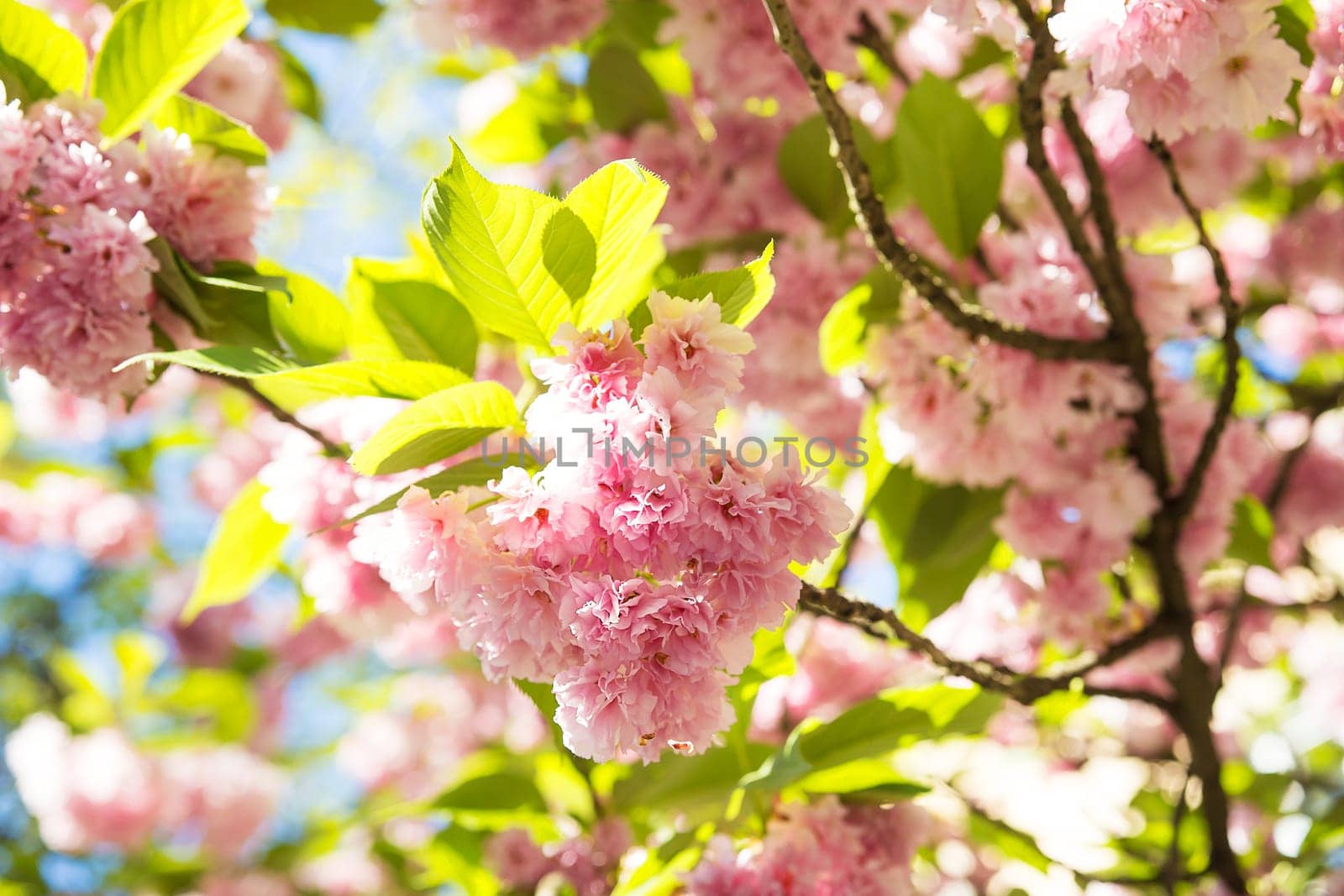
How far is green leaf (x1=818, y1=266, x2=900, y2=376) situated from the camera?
3.98 feet

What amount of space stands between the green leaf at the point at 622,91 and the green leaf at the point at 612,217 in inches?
31.3

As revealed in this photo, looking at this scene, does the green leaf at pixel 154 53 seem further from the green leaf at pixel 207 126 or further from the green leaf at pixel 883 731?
the green leaf at pixel 883 731

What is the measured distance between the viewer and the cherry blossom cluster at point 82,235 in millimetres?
864

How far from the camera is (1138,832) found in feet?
6.11

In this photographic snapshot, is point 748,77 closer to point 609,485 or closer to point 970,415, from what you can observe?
point 970,415

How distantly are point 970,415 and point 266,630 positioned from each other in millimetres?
3069

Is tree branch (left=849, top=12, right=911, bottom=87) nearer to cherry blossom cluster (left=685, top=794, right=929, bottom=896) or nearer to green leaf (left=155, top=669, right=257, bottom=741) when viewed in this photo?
cherry blossom cluster (left=685, top=794, right=929, bottom=896)

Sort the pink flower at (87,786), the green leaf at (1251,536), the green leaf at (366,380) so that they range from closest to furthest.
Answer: the green leaf at (366,380) → the green leaf at (1251,536) → the pink flower at (87,786)

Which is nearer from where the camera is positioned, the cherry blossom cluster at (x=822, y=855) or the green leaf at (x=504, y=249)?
the green leaf at (x=504, y=249)

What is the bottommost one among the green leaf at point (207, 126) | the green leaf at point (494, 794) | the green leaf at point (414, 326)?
the green leaf at point (494, 794)

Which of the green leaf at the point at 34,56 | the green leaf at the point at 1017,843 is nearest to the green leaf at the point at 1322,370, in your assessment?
the green leaf at the point at 1017,843

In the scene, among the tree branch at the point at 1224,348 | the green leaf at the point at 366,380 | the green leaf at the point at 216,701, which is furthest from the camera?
the green leaf at the point at 216,701

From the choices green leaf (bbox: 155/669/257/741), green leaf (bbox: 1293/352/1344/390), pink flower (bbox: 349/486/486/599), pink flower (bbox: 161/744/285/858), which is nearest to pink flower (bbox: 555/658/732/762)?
pink flower (bbox: 349/486/486/599)

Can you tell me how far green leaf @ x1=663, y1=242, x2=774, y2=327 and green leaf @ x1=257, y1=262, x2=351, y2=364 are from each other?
404mm
